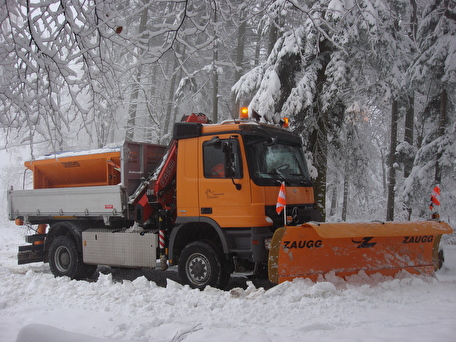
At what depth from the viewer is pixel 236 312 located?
194 inches

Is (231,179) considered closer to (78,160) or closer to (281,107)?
(78,160)

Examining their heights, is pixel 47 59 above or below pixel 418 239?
above

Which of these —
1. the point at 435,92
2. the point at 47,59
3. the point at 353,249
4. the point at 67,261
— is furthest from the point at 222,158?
the point at 435,92

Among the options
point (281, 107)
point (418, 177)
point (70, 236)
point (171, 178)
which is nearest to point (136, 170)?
point (171, 178)

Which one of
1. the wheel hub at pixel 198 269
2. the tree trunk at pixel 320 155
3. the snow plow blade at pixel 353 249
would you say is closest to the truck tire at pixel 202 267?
the wheel hub at pixel 198 269

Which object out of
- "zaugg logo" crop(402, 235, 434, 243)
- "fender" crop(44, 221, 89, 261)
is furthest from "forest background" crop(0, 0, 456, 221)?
"zaugg logo" crop(402, 235, 434, 243)

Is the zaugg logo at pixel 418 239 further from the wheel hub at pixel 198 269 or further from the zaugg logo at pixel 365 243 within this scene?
the wheel hub at pixel 198 269

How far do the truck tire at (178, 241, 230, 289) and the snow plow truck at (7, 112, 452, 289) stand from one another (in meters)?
0.02

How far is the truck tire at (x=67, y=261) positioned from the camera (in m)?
8.30

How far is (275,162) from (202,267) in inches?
81.8

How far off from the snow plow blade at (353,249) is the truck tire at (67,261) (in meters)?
4.48

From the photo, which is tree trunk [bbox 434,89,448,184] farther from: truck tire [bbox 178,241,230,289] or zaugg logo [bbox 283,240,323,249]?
truck tire [bbox 178,241,230,289]

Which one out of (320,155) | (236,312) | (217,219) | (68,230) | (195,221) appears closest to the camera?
(236,312)

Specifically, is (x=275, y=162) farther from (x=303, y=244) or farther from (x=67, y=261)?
(x=67, y=261)
